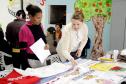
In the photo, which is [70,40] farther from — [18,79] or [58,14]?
[58,14]

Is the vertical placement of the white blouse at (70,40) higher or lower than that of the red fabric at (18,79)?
higher

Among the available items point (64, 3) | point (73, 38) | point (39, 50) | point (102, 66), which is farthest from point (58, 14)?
point (102, 66)

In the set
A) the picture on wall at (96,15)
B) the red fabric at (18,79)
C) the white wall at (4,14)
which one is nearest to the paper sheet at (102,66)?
the red fabric at (18,79)

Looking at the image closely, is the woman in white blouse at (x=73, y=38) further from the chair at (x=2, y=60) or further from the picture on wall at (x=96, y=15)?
the picture on wall at (x=96, y=15)

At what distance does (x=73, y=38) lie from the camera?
2344 mm

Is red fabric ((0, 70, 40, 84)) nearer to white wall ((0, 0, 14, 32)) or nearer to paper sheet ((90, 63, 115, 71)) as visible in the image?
paper sheet ((90, 63, 115, 71))

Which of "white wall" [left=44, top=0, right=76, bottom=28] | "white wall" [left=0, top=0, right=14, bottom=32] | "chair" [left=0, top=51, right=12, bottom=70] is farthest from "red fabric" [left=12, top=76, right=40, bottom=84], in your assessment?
"white wall" [left=44, top=0, right=76, bottom=28]

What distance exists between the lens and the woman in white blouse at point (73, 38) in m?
2.17

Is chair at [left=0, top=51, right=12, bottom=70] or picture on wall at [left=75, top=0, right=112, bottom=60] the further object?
picture on wall at [left=75, top=0, right=112, bottom=60]

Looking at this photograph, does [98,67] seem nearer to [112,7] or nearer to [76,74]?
[76,74]

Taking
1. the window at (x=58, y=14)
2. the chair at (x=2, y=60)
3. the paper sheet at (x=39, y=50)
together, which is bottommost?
the chair at (x=2, y=60)

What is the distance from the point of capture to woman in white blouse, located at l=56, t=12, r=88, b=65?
217cm

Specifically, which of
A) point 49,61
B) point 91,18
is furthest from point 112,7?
point 49,61

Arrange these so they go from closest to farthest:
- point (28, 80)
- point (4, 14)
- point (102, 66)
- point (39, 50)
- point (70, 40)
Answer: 1. point (28, 80)
2. point (102, 66)
3. point (39, 50)
4. point (70, 40)
5. point (4, 14)
